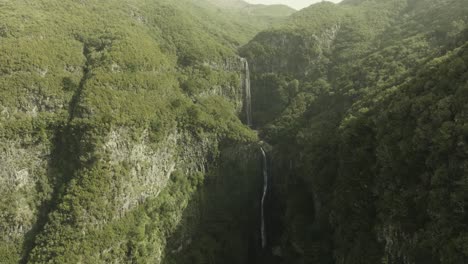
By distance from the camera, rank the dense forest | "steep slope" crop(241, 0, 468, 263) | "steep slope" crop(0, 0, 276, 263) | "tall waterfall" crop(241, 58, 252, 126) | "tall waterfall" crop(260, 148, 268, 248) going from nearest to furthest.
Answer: "steep slope" crop(241, 0, 468, 263) < the dense forest < "steep slope" crop(0, 0, 276, 263) < "tall waterfall" crop(260, 148, 268, 248) < "tall waterfall" crop(241, 58, 252, 126)

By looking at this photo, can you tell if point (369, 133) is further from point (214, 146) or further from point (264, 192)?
point (214, 146)

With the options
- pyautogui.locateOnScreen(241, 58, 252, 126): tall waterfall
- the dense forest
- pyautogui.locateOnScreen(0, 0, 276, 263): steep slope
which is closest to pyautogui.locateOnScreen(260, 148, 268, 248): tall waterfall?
the dense forest

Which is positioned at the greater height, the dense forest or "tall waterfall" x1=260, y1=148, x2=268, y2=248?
the dense forest

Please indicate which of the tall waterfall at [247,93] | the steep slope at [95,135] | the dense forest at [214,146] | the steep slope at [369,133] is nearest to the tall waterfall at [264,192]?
the dense forest at [214,146]

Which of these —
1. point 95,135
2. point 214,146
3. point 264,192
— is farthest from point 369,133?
point 95,135

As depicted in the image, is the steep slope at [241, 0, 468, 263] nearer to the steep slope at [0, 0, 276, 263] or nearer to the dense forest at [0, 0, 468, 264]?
the dense forest at [0, 0, 468, 264]
